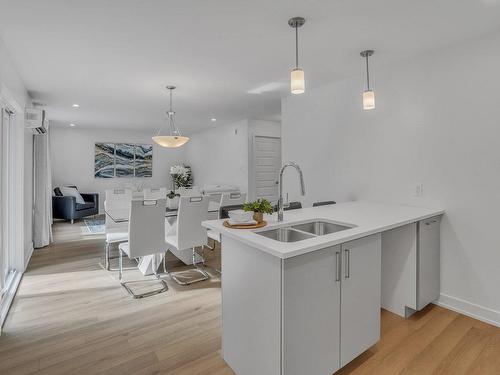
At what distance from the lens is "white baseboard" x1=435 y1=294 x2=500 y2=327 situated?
2.38 m

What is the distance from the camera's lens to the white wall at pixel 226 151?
623 centimetres

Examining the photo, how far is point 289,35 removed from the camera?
242 centimetres

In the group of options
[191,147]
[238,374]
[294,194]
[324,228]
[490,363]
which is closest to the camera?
[238,374]

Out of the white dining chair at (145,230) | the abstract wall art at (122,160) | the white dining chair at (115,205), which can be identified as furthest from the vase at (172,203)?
the abstract wall art at (122,160)

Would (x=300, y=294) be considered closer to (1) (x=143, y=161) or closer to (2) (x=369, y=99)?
(2) (x=369, y=99)

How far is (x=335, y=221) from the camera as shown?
2135mm

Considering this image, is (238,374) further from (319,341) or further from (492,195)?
(492,195)

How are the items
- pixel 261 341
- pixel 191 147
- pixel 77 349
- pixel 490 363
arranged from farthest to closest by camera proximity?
pixel 191 147 < pixel 77 349 < pixel 490 363 < pixel 261 341

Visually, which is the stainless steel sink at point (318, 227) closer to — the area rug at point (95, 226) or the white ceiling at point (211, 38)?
the white ceiling at point (211, 38)

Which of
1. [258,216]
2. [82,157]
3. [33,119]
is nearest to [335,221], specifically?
[258,216]

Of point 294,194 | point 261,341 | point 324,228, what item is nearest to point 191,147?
point 294,194

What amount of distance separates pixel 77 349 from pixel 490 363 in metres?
2.75

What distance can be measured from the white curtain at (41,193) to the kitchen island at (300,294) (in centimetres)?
396

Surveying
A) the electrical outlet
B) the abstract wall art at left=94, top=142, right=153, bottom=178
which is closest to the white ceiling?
the electrical outlet
